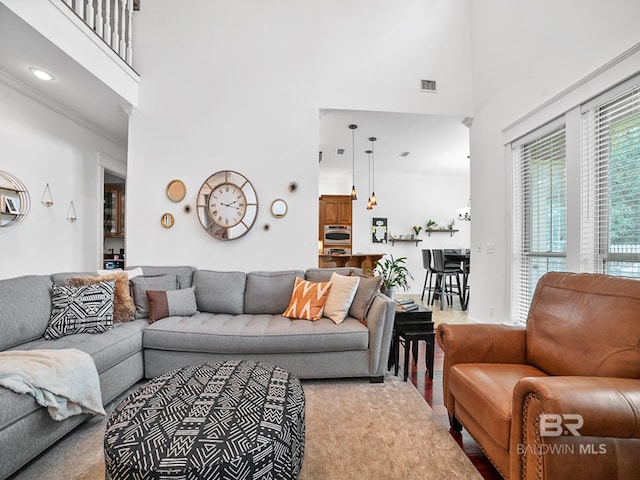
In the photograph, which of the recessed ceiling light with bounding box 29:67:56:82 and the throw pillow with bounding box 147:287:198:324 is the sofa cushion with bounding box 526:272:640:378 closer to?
the throw pillow with bounding box 147:287:198:324

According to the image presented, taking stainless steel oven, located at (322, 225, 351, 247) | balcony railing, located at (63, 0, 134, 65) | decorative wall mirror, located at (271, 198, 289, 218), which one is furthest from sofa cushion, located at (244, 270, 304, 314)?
Result: stainless steel oven, located at (322, 225, 351, 247)

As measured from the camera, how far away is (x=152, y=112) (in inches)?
147

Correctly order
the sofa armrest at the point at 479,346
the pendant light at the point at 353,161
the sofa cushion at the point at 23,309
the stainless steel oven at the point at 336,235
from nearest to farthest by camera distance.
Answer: the sofa armrest at the point at 479,346 → the sofa cushion at the point at 23,309 → the pendant light at the point at 353,161 → the stainless steel oven at the point at 336,235

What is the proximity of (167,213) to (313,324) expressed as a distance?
2.31 m

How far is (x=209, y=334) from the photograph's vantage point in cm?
247

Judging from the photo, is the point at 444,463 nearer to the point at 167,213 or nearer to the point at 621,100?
the point at 621,100

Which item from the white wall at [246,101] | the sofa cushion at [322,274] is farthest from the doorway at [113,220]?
the sofa cushion at [322,274]

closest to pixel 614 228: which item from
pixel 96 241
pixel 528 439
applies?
pixel 528 439

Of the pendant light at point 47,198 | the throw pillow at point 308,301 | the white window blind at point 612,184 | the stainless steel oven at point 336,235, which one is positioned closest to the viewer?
the white window blind at point 612,184

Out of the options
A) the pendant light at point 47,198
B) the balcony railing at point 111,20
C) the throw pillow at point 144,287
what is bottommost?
the throw pillow at point 144,287

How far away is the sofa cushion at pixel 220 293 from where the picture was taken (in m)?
3.09

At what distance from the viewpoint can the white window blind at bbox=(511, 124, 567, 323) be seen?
115 inches

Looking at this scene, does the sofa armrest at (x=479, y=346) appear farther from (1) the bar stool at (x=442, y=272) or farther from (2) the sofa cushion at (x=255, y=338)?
(1) the bar stool at (x=442, y=272)

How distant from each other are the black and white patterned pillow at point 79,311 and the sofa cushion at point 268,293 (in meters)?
1.16
